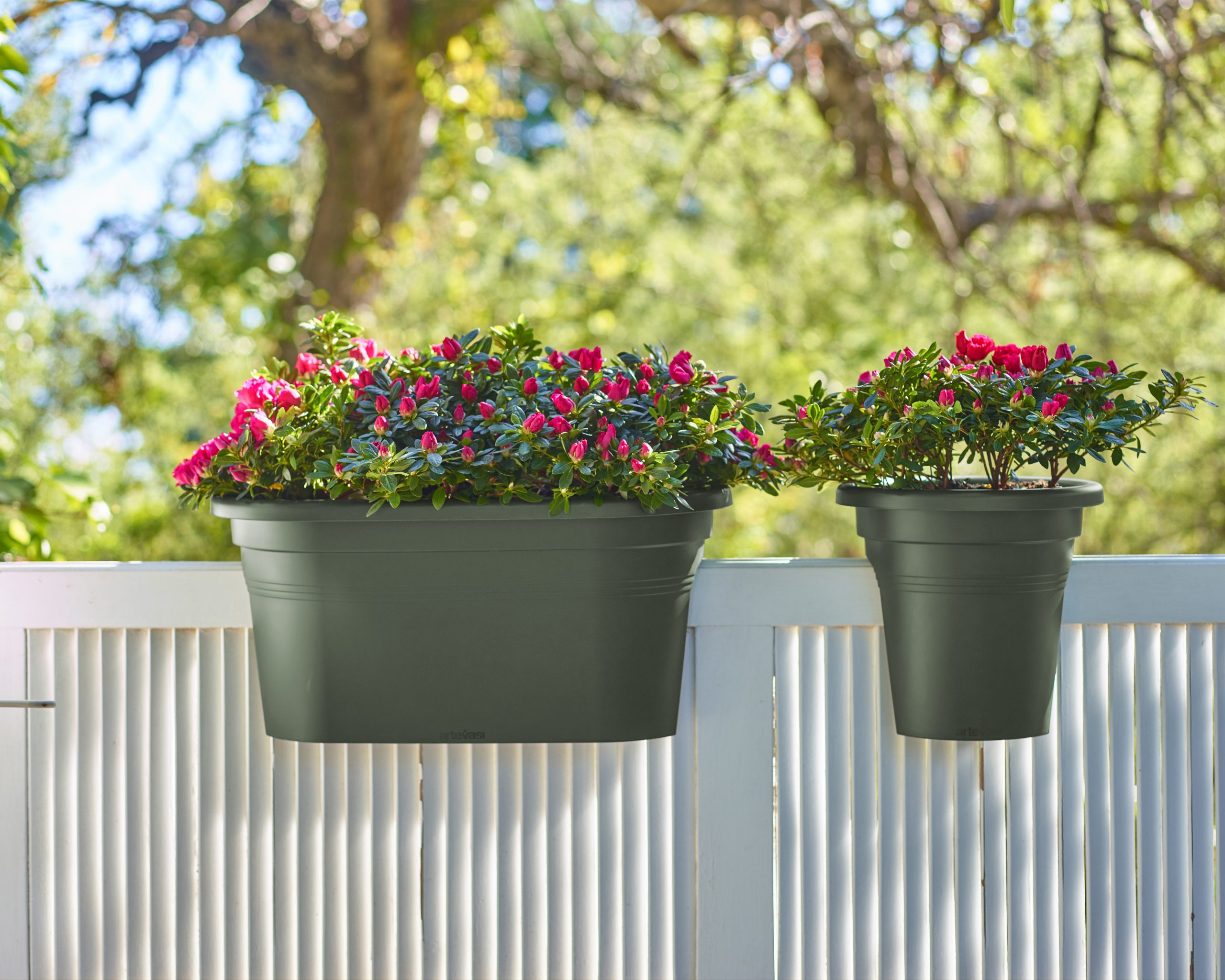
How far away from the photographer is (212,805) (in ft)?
3.60

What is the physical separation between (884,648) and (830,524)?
3500mm

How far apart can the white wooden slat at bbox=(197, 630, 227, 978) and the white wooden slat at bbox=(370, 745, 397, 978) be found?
0.17 m

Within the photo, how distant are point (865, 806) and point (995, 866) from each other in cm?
16

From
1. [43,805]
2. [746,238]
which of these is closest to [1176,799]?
[43,805]

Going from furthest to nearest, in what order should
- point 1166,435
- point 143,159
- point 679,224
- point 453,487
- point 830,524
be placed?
1. point 679,224
2. point 830,524
3. point 143,159
4. point 1166,435
5. point 453,487

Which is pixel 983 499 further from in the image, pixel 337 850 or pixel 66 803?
pixel 66 803

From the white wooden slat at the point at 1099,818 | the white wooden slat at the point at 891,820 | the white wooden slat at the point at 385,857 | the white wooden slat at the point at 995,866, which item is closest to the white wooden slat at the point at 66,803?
the white wooden slat at the point at 385,857

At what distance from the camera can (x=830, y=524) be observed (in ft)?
14.9

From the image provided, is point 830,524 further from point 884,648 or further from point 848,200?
point 884,648

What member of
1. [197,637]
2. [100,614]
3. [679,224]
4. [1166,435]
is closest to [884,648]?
[197,637]

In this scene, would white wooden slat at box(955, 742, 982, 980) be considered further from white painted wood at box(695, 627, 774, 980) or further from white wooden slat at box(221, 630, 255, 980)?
white wooden slat at box(221, 630, 255, 980)

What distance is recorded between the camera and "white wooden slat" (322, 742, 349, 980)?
1.09 m

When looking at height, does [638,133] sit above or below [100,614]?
above

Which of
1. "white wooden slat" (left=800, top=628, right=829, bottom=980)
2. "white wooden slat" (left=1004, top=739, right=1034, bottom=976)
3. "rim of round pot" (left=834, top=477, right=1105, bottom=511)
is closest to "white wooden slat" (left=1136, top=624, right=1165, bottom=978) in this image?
"white wooden slat" (left=1004, top=739, right=1034, bottom=976)
